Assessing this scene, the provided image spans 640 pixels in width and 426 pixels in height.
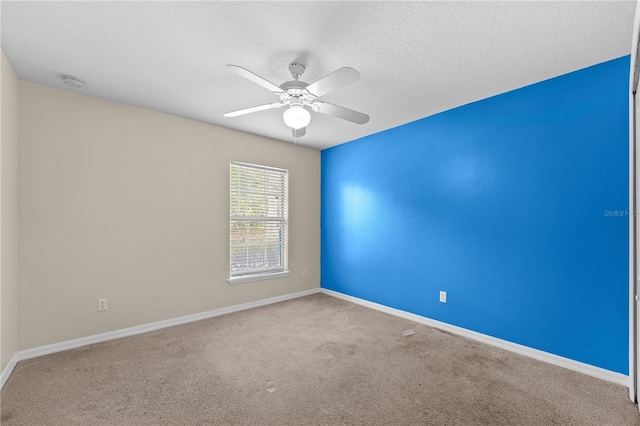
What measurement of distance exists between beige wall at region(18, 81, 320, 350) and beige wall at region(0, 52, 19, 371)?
3.5 inches

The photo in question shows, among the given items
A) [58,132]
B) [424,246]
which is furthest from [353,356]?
[58,132]

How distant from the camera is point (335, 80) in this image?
6.04 ft

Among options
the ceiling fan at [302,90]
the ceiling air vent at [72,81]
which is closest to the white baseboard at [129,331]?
the ceiling air vent at [72,81]

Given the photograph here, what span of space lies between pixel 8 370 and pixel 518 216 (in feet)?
14.5

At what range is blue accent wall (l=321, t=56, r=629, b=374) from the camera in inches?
86.2

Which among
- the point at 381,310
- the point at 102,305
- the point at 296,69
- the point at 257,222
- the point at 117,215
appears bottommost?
the point at 381,310

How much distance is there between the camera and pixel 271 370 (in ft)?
7.53

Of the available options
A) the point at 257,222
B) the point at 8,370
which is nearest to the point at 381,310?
the point at 257,222

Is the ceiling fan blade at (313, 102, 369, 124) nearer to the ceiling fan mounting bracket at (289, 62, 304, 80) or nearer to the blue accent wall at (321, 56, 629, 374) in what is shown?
the ceiling fan mounting bracket at (289, 62, 304, 80)

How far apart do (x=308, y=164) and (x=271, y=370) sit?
3.17 metres

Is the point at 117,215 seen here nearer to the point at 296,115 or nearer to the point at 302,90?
the point at 296,115

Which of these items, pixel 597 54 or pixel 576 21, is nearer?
pixel 576 21

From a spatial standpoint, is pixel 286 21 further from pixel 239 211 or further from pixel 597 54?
pixel 239 211

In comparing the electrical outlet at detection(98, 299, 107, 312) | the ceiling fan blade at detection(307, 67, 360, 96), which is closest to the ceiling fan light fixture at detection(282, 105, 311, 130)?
the ceiling fan blade at detection(307, 67, 360, 96)
